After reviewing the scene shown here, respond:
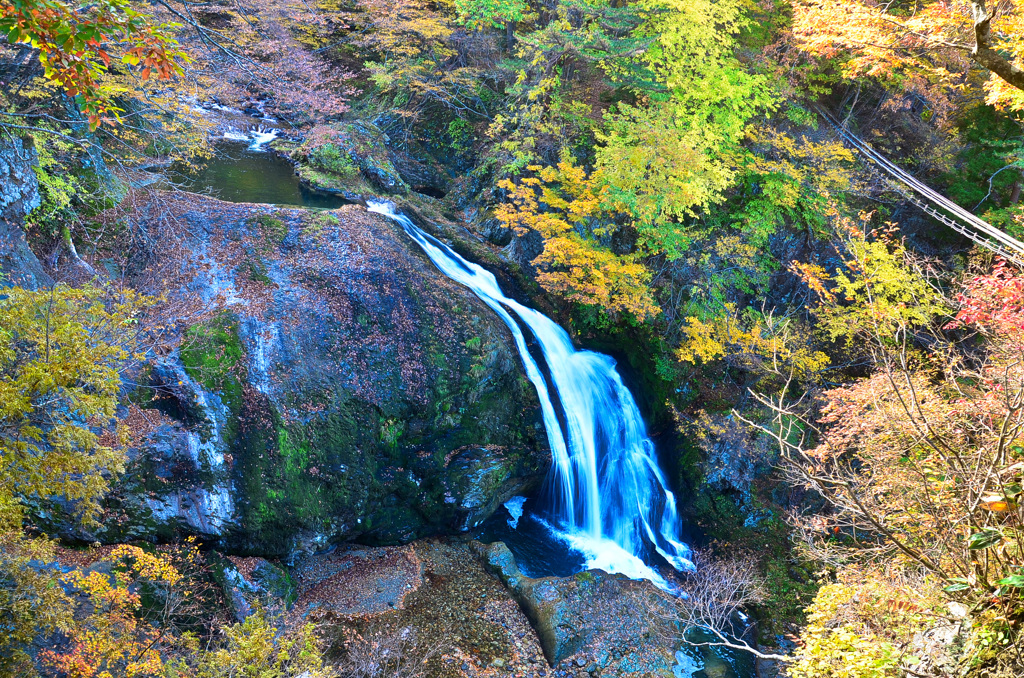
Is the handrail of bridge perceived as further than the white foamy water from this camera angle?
No

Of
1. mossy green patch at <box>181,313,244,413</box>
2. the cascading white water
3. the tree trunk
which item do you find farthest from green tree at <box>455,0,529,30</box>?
the tree trunk

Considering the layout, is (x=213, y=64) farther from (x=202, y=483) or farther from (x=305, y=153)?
(x=202, y=483)

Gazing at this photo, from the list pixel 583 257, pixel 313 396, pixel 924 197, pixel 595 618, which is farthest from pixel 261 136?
pixel 924 197

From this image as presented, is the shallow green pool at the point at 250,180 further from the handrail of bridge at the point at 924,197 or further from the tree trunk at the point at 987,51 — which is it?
the handrail of bridge at the point at 924,197

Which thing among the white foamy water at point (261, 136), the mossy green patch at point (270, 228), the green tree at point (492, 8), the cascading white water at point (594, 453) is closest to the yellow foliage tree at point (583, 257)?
the cascading white water at point (594, 453)

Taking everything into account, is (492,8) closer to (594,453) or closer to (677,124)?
(677,124)

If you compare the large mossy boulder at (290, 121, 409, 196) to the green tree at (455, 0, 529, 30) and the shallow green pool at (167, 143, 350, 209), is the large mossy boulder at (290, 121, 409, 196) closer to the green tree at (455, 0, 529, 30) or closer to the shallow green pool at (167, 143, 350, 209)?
the shallow green pool at (167, 143, 350, 209)
